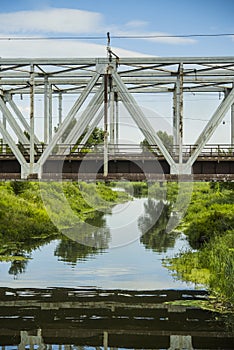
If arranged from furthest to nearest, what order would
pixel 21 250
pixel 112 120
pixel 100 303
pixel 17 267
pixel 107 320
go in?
pixel 21 250
pixel 112 120
pixel 17 267
pixel 100 303
pixel 107 320

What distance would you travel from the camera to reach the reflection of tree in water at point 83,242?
3610 cm

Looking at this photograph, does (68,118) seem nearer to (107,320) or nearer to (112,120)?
(112,120)

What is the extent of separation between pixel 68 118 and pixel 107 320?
1172cm

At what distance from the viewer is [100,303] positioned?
25.6 metres

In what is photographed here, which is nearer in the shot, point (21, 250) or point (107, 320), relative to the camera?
point (107, 320)

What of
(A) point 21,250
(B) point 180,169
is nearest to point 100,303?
(B) point 180,169

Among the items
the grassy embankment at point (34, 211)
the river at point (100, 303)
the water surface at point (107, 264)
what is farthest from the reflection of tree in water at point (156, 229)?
the grassy embankment at point (34, 211)

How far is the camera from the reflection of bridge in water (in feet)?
70.7

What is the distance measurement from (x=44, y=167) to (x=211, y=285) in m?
11.7

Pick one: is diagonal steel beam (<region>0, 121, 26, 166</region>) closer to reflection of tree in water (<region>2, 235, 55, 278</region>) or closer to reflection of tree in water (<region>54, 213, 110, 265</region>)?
reflection of tree in water (<region>2, 235, 55, 278</region>)

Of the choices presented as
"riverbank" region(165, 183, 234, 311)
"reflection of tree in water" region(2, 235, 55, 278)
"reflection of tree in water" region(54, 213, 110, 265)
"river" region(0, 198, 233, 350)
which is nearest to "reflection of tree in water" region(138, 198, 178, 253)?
"riverbank" region(165, 183, 234, 311)

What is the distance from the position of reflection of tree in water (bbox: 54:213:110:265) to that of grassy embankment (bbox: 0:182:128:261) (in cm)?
122

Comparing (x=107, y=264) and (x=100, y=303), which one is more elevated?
(x=107, y=264)

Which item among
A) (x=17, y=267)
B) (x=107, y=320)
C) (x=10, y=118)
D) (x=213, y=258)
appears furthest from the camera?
(x=10, y=118)
